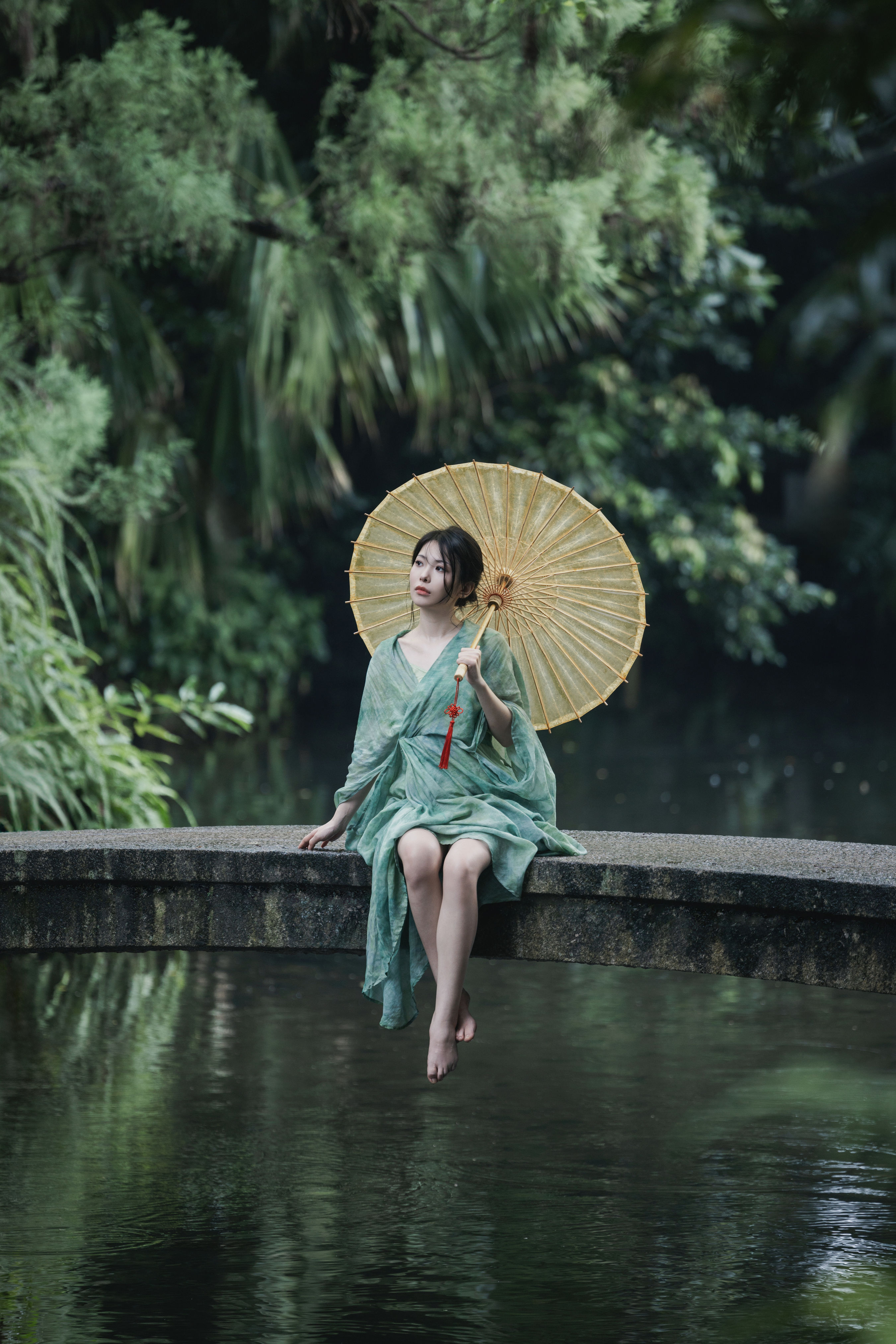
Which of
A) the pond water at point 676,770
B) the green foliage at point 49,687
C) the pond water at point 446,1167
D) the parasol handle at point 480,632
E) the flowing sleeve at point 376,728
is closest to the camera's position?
the pond water at point 446,1167

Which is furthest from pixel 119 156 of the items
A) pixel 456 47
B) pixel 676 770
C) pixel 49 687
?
pixel 676 770

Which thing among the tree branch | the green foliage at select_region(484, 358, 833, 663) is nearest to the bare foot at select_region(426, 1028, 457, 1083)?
the tree branch

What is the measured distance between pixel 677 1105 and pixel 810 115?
3.53 m

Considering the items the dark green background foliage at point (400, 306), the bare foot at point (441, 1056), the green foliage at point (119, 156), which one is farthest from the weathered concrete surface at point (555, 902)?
the green foliage at point (119, 156)

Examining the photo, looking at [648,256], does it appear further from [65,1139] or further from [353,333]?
[65,1139]

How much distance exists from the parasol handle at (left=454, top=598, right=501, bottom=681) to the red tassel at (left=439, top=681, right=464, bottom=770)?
39mm

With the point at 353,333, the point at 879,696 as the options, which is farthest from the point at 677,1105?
the point at 879,696

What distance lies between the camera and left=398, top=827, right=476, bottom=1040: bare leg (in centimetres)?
445

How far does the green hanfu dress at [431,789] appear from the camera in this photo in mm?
4539

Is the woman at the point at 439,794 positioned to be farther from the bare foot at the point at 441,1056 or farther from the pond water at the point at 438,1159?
the pond water at the point at 438,1159

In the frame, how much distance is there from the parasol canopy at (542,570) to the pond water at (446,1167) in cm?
113

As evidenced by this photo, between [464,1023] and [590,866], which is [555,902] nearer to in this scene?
[590,866]

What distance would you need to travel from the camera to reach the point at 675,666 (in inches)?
942

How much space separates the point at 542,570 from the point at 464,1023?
1.24 meters
